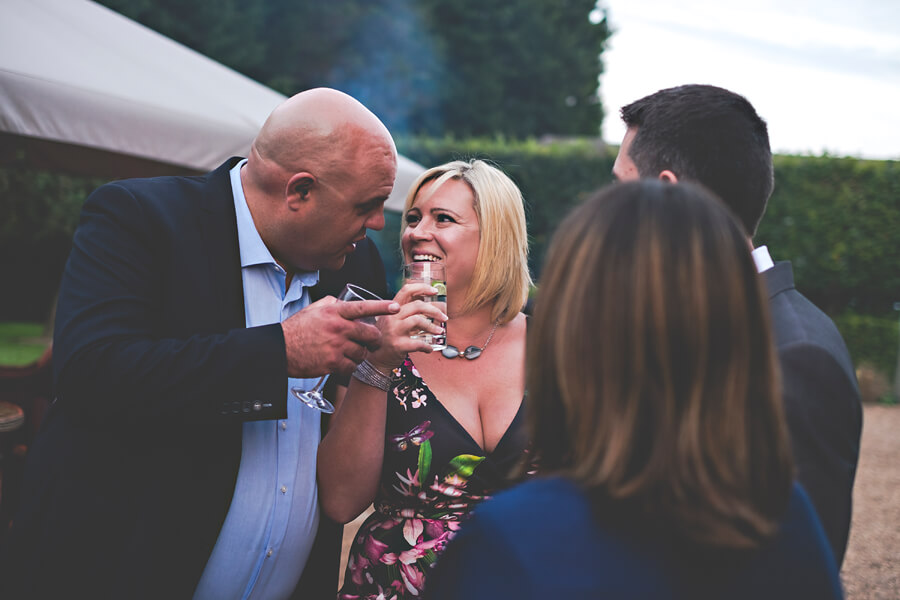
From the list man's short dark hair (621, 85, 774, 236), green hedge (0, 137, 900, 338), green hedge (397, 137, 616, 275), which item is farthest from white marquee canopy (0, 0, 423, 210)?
green hedge (397, 137, 616, 275)

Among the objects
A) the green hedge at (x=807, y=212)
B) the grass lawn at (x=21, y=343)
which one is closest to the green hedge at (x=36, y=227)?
the green hedge at (x=807, y=212)

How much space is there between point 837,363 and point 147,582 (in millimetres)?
1752

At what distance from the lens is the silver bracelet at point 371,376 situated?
211cm

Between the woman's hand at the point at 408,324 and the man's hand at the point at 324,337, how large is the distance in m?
0.13

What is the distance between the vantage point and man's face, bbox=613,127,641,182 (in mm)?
1938

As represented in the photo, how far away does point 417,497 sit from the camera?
228cm

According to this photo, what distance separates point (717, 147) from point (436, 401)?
1216 millimetres

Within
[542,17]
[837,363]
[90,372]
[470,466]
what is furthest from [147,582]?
[542,17]

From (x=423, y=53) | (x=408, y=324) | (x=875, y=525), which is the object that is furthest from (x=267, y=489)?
(x=423, y=53)

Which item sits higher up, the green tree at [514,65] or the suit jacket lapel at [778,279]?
the green tree at [514,65]

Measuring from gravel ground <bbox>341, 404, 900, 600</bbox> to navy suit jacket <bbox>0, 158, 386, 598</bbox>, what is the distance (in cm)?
338

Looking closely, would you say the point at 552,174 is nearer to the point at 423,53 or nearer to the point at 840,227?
the point at 840,227

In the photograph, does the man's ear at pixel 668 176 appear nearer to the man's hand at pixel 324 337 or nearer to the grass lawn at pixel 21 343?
the man's hand at pixel 324 337

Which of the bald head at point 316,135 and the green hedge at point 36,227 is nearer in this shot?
the bald head at point 316,135
